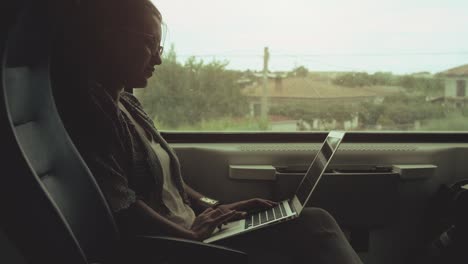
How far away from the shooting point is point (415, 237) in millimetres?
2096

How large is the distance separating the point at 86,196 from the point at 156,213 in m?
0.21

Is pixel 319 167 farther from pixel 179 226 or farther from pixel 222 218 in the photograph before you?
pixel 179 226

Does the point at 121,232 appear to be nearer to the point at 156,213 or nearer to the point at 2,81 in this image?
the point at 156,213

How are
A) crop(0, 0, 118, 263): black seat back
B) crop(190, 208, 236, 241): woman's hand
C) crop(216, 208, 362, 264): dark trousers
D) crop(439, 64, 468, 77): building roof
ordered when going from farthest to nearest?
crop(439, 64, 468, 77): building roof < crop(216, 208, 362, 264): dark trousers < crop(190, 208, 236, 241): woman's hand < crop(0, 0, 118, 263): black seat back

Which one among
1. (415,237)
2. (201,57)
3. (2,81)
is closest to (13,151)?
(2,81)

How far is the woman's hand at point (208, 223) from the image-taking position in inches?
50.2

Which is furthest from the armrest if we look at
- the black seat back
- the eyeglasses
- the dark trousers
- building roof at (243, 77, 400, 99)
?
building roof at (243, 77, 400, 99)

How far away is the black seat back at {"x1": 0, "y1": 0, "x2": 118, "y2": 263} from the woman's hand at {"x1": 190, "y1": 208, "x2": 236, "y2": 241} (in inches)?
8.9

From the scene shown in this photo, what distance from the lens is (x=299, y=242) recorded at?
58.3 inches

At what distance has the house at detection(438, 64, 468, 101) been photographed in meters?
2.14

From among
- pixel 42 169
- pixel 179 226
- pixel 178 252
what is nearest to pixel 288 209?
pixel 179 226

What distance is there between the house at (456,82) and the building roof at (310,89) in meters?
0.24

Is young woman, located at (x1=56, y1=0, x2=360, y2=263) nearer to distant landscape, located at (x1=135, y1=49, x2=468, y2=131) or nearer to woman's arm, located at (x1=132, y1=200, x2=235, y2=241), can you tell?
woman's arm, located at (x1=132, y1=200, x2=235, y2=241)

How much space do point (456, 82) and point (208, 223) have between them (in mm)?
1456
